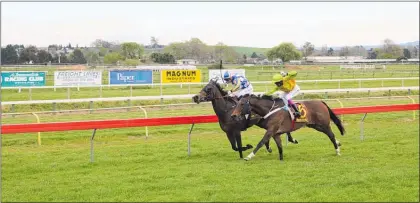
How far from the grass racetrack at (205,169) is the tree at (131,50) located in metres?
35.1

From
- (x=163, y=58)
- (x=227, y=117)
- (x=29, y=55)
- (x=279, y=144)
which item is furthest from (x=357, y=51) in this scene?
(x=279, y=144)

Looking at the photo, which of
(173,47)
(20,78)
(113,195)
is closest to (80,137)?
(113,195)

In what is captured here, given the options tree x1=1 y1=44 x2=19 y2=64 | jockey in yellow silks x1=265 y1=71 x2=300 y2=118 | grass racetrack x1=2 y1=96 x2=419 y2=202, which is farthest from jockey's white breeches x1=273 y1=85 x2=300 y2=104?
tree x1=1 y1=44 x2=19 y2=64

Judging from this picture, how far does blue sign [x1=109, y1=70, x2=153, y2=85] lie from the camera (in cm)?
2590

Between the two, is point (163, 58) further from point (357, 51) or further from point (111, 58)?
point (357, 51)

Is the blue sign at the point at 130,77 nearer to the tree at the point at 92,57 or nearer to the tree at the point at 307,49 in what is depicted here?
the tree at the point at 92,57

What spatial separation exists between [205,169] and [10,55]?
1349 inches

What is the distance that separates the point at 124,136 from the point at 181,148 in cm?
312

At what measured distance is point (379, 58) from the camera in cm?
6831

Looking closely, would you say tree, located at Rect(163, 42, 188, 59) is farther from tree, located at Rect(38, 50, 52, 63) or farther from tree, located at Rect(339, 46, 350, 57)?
tree, located at Rect(339, 46, 350, 57)

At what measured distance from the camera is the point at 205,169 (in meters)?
8.82

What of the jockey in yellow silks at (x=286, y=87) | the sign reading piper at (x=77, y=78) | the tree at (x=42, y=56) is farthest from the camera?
the tree at (x=42, y=56)

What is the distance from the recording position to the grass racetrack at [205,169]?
697 centimetres

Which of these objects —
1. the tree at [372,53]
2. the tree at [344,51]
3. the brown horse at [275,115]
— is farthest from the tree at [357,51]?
the brown horse at [275,115]
